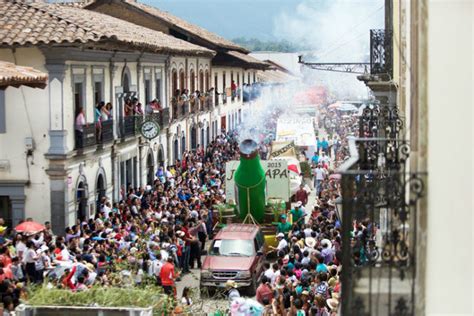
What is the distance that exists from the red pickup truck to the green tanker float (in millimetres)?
2914

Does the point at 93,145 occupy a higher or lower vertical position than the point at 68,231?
higher

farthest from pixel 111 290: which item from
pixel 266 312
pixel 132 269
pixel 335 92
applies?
pixel 335 92

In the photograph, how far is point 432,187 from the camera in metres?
8.05

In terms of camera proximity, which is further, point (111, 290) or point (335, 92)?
point (335, 92)

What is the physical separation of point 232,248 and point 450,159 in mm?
14447

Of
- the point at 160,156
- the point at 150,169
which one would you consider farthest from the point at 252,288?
the point at 160,156

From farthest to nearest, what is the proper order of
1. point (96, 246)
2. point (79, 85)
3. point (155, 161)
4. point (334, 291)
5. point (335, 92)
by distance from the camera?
point (335, 92) → point (155, 161) → point (79, 85) → point (96, 246) → point (334, 291)

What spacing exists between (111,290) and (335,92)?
9554 centimetres

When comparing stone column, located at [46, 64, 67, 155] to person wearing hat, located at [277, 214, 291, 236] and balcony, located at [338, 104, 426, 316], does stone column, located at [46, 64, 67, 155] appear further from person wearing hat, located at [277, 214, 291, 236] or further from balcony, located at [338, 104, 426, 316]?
balcony, located at [338, 104, 426, 316]

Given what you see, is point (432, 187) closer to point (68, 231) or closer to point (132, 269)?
point (132, 269)

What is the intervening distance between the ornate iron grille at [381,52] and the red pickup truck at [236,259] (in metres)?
4.75

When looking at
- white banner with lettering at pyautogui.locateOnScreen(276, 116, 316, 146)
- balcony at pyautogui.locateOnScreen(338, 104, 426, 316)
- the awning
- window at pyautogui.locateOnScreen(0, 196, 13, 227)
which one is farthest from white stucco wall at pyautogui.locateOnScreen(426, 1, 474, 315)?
white banner with lettering at pyautogui.locateOnScreen(276, 116, 316, 146)

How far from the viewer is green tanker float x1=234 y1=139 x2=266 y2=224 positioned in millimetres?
26328

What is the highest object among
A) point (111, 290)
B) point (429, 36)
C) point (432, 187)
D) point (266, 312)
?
point (429, 36)
